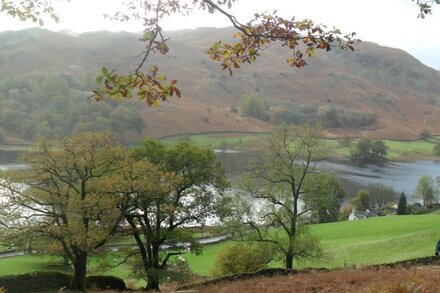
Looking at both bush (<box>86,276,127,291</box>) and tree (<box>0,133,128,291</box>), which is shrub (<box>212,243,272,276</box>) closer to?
bush (<box>86,276,127,291</box>)

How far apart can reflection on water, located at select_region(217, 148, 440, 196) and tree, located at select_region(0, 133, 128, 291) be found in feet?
233

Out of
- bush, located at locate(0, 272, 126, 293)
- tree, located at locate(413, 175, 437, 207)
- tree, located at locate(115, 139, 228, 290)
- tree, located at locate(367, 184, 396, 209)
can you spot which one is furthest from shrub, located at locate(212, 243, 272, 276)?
tree, located at locate(413, 175, 437, 207)

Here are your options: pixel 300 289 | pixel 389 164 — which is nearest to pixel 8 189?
pixel 300 289

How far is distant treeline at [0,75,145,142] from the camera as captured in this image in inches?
6339

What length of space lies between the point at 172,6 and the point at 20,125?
175801 mm

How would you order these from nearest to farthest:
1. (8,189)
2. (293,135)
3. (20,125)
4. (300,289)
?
(300,289), (8,189), (293,135), (20,125)

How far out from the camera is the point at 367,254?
36.6m

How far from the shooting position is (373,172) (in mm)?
127375

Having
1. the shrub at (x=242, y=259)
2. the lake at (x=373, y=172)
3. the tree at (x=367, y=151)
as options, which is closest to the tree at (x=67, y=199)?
the shrub at (x=242, y=259)

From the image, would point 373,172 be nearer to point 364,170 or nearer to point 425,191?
point 364,170

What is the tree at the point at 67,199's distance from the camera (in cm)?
2220

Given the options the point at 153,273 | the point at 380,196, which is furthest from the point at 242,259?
the point at 380,196

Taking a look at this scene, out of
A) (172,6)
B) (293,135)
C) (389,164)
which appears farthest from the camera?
(389,164)

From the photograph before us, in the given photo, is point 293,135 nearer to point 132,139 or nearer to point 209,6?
point 209,6
